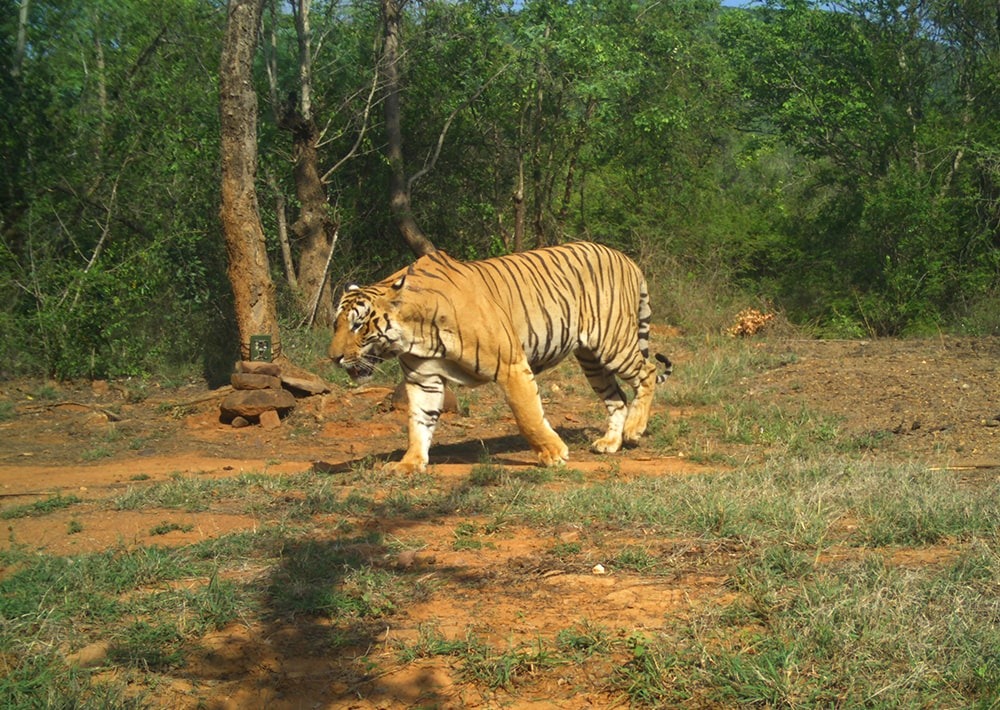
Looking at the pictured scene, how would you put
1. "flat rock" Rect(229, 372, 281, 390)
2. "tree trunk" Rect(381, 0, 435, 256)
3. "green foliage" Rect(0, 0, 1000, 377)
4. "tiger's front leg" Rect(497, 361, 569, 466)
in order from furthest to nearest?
"tree trunk" Rect(381, 0, 435, 256) → "green foliage" Rect(0, 0, 1000, 377) → "flat rock" Rect(229, 372, 281, 390) → "tiger's front leg" Rect(497, 361, 569, 466)

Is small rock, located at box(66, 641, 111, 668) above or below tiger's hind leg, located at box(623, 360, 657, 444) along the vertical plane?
below

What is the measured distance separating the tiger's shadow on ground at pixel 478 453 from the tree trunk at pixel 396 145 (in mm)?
5862

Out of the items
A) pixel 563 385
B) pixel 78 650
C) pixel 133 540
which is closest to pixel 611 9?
pixel 563 385

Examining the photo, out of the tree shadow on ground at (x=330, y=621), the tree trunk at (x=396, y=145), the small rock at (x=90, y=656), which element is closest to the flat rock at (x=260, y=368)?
the tree shadow on ground at (x=330, y=621)

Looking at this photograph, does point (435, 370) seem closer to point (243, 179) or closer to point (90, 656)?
point (90, 656)

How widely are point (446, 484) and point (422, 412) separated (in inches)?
32.1

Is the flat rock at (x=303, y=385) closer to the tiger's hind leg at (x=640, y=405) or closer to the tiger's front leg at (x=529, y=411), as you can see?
the tiger's hind leg at (x=640, y=405)

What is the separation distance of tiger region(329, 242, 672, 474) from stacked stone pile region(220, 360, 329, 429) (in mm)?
2534

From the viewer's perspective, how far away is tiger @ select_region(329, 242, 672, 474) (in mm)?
7324

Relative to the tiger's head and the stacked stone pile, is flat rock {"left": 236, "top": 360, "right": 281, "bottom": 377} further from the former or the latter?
the tiger's head

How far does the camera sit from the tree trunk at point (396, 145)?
1443cm

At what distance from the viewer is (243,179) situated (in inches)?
435

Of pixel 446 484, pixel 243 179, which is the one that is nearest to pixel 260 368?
pixel 243 179

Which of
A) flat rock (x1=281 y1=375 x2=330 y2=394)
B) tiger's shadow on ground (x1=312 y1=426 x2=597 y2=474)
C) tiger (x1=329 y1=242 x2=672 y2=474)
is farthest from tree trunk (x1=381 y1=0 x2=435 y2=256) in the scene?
tiger (x1=329 y1=242 x2=672 y2=474)
